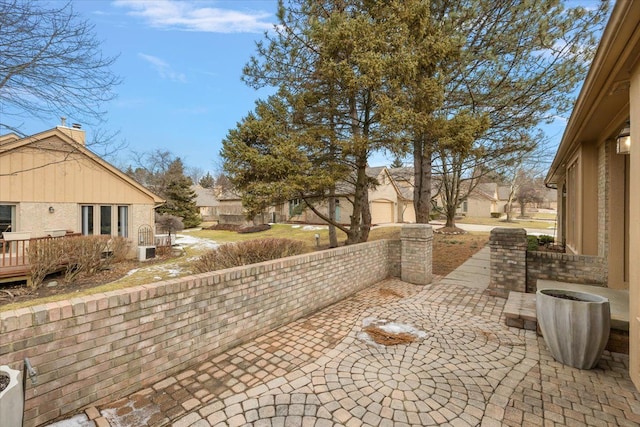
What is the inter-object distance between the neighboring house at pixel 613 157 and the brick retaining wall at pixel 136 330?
450 cm

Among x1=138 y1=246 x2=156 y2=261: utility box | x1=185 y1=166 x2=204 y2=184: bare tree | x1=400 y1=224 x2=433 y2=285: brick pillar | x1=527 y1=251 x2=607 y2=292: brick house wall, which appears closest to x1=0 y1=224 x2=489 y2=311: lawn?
x1=138 y1=246 x2=156 y2=261: utility box

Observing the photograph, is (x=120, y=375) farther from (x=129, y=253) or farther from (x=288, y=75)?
(x=129, y=253)

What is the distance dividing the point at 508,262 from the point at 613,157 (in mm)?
2759

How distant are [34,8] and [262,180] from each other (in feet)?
17.5

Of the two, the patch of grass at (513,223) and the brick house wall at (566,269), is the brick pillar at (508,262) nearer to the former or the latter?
the brick house wall at (566,269)

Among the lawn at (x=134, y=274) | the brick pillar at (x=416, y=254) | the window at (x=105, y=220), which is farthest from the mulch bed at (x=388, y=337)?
the window at (x=105, y=220)

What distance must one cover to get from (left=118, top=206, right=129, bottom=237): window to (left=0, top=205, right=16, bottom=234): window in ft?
11.3

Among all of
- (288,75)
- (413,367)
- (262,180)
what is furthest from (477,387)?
(288,75)

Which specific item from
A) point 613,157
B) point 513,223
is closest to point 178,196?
point 613,157

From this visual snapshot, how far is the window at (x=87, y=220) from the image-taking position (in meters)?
12.3

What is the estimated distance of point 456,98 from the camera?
975 centimetres

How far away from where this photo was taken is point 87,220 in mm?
12422

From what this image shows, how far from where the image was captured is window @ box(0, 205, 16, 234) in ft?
34.3

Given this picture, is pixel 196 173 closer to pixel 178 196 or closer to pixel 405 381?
pixel 178 196
